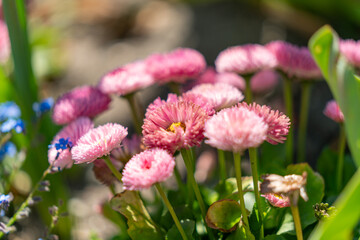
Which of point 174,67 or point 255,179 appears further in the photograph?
point 174,67

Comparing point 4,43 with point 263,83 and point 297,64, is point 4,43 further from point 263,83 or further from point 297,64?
point 297,64

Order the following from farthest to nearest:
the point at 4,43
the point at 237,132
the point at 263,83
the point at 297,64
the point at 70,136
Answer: the point at 4,43 → the point at 263,83 → the point at 297,64 → the point at 70,136 → the point at 237,132

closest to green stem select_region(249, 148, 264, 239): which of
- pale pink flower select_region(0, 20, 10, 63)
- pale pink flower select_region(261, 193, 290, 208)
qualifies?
pale pink flower select_region(261, 193, 290, 208)

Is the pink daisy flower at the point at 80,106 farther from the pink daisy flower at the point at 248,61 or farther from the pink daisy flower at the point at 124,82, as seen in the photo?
the pink daisy flower at the point at 248,61

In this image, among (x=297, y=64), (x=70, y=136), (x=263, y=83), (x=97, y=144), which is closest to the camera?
(x=97, y=144)

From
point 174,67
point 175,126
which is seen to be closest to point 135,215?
point 175,126

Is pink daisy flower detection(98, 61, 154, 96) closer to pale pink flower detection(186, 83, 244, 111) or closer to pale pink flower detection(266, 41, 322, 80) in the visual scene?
pale pink flower detection(186, 83, 244, 111)
